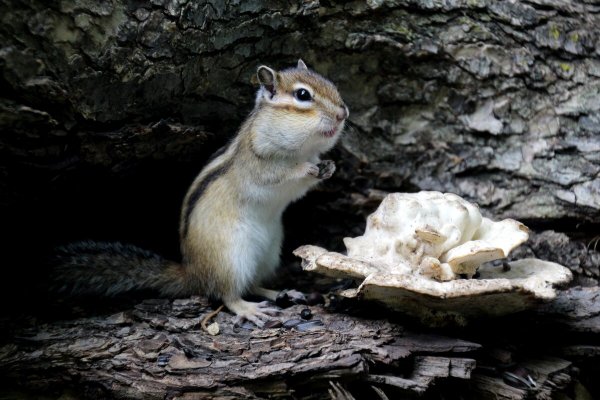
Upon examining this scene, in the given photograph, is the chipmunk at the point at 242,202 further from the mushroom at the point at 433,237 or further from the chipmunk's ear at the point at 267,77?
the mushroom at the point at 433,237

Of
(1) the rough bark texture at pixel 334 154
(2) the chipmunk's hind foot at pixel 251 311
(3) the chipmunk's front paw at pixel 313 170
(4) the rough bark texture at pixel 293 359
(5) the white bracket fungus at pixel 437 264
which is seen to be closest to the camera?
(5) the white bracket fungus at pixel 437 264

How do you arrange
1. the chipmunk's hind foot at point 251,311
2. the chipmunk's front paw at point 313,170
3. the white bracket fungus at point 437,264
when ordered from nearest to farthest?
1. the white bracket fungus at point 437,264
2. the chipmunk's hind foot at point 251,311
3. the chipmunk's front paw at point 313,170

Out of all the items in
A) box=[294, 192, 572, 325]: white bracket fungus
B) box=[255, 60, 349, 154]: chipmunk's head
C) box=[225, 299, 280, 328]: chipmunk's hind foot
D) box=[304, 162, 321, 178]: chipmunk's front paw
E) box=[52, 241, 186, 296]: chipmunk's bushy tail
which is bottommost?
box=[225, 299, 280, 328]: chipmunk's hind foot

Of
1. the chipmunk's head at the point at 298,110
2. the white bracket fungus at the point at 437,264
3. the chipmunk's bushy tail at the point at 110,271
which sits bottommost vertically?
the chipmunk's bushy tail at the point at 110,271

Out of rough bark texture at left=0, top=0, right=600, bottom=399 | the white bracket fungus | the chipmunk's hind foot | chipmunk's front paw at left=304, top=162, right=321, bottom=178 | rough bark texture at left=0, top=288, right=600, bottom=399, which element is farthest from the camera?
chipmunk's front paw at left=304, top=162, right=321, bottom=178

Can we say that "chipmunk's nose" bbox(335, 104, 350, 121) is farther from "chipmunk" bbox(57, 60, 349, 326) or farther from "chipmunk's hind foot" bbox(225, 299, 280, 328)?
"chipmunk's hind foot" bbox(225, 299, 280, 328)

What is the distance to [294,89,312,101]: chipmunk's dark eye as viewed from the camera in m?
3.34

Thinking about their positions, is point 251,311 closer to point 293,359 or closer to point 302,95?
point 293,359

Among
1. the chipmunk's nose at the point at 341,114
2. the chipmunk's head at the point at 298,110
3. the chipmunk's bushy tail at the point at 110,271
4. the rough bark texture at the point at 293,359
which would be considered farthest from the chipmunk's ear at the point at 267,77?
the rough bark texture at the point at 293,359

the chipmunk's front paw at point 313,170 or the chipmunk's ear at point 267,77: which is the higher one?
the chipmunk's ear at point 267,77

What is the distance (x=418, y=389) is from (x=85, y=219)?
2204 millimetres

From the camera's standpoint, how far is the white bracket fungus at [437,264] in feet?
8.19

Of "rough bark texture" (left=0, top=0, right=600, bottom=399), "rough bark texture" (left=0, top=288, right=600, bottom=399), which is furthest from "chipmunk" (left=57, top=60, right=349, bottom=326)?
"rough bark texture" (left=0, top=288, right=600, bottom=399)

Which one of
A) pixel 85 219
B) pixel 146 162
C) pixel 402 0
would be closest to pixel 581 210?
pixel 402 0
